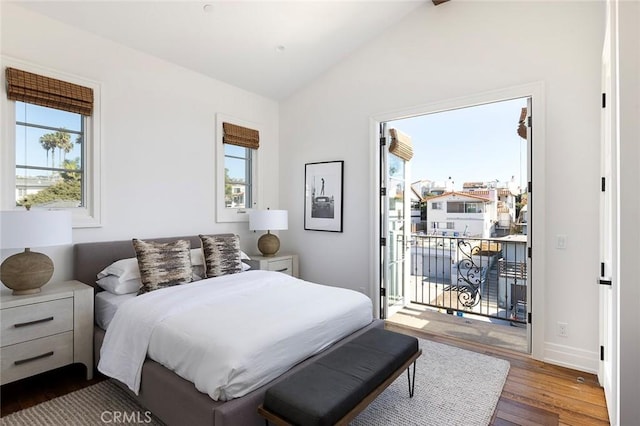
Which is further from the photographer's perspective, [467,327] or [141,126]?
[467,327]

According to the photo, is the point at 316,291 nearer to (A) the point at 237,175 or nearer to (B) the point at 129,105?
(A) the point at 237,175

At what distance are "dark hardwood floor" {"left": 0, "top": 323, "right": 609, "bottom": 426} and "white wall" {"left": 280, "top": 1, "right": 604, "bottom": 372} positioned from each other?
25 cm

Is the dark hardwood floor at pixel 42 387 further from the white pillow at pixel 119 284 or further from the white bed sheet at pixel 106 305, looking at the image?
the white pillow at pixel 119 284

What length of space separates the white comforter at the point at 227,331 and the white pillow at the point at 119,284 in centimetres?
31

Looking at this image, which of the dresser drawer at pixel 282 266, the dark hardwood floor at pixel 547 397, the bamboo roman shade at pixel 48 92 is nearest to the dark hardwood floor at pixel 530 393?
the dark hardwood floor at pixel 547 397

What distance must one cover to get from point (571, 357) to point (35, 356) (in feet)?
13.6

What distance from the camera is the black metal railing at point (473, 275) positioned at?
448 centimetres

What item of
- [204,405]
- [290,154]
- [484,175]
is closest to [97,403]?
[204,405]

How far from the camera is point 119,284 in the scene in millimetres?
2717

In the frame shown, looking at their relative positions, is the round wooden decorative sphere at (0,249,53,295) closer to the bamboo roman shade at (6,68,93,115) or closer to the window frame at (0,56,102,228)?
the window frame at (0,56,102,228)

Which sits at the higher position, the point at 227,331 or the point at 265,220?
the point at 265,220

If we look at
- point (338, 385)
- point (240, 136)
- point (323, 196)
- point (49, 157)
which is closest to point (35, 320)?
point (49, 157)

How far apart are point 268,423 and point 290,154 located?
361cm

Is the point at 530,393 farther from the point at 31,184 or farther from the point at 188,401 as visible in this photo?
the point at 31,184
